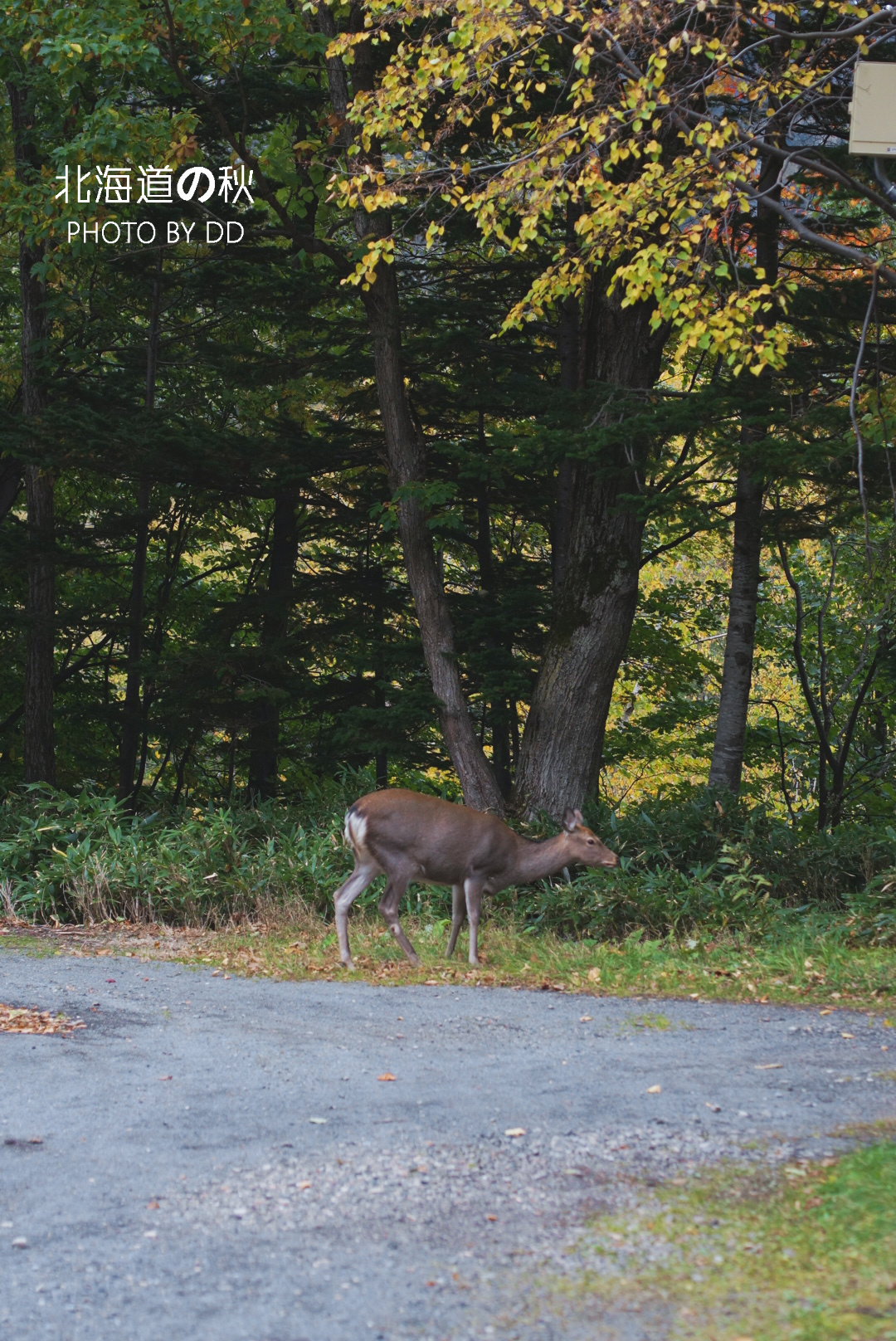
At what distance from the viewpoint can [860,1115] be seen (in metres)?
5.59

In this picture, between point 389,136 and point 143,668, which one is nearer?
point 389,136

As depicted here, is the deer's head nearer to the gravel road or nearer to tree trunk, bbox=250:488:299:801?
the gravel road

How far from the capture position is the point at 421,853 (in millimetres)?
9641

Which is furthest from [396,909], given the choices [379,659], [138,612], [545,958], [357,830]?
[138,612]

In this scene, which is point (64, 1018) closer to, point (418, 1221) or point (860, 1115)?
point (418, 1221)

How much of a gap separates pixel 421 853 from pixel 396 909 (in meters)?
0.48

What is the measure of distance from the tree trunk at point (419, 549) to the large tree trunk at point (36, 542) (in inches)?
209

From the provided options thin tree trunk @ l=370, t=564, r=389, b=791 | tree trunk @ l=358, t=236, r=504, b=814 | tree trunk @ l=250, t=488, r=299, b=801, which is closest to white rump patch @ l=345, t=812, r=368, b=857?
tree trunk @ l=358, t=236, r=504, b=814

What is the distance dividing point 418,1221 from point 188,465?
1229 centimetres

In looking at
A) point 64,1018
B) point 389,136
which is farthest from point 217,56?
point 64,1018

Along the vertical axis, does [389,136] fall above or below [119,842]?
above

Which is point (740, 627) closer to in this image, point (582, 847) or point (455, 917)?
point (582, 847)

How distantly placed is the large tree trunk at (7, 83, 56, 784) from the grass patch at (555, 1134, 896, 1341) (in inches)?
552

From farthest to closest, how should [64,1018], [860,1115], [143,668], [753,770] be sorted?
1. [753,770]
2. [143,668]
3. [64,1018]
4. [860,1115]
